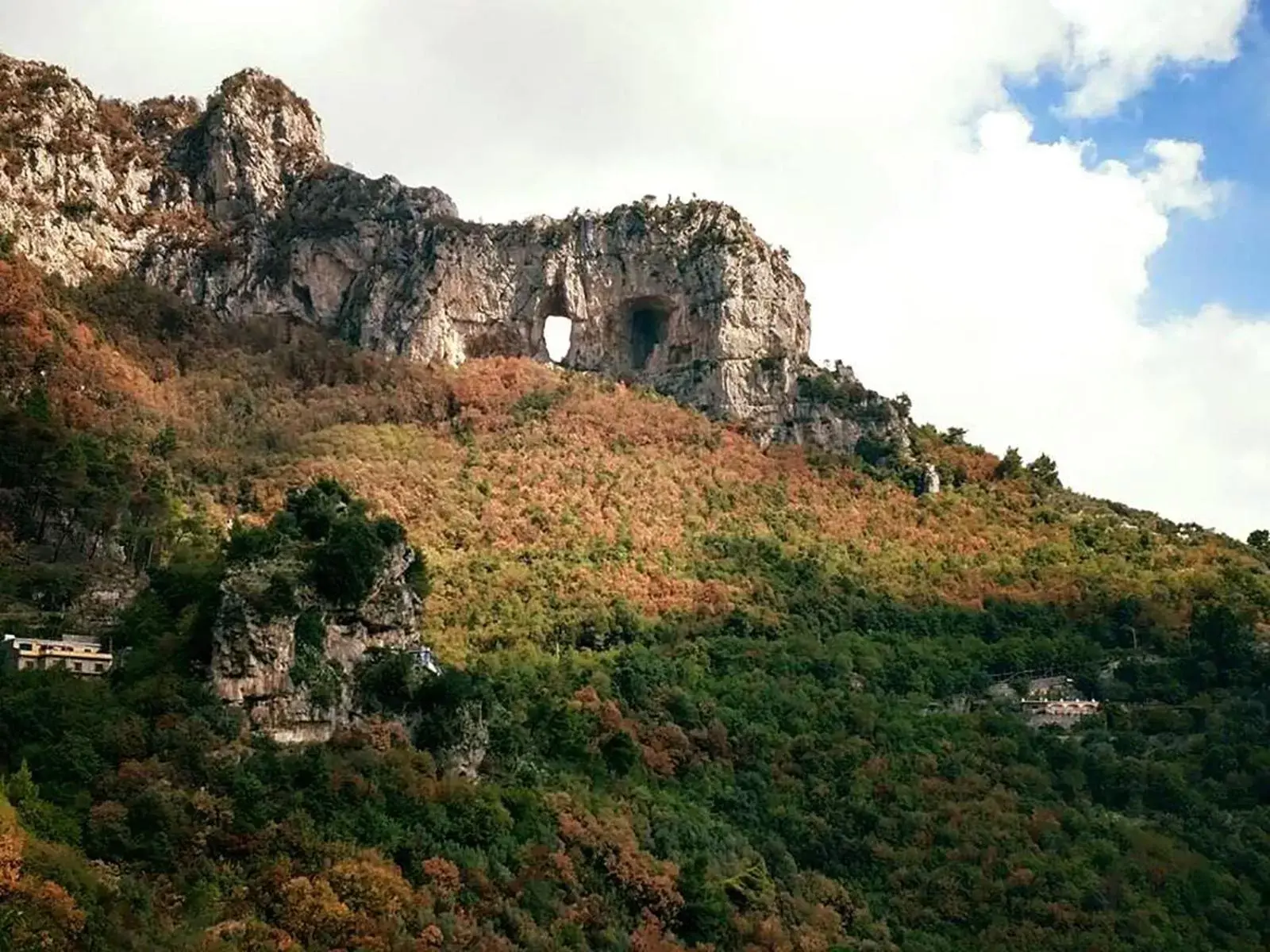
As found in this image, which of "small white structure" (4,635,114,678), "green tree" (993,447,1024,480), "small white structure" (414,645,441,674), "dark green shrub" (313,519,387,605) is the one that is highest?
"green tree" (993,447,1024,480)

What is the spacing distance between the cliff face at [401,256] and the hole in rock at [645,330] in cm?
12

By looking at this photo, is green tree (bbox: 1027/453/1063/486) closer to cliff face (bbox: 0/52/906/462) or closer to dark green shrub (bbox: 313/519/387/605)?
cliff face (bbox: 0/52/906/462)

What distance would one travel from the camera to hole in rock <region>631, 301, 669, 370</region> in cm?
9788

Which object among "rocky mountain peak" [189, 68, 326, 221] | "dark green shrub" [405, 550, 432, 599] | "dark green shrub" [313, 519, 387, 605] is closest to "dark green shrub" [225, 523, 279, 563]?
"dark green shrub" [313, 519, 387, 605]

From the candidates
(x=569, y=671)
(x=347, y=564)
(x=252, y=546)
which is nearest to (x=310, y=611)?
(x=347, y=564)

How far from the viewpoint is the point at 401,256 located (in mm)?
92062

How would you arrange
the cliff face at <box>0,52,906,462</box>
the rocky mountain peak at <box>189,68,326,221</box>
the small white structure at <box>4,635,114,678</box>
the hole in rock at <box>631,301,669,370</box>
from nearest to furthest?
the small white structure at <box>4,635,114,678</box> → the cliff face at <box>0,52,906,462</box> → the rocky mountain peak at <box>189,68,326,221</box> → the hole in rock at <box>631,301,669,370</box>

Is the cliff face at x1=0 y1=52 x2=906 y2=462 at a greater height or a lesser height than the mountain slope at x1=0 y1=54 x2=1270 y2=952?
greater

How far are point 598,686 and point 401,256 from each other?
134 ft

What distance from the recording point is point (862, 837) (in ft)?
187

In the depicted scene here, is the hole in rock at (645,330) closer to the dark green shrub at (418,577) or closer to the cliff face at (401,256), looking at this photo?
the cliff face at (401,256)

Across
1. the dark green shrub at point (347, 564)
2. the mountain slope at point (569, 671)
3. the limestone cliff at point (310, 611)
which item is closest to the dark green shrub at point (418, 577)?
the limestone cliff at point (310, 611)

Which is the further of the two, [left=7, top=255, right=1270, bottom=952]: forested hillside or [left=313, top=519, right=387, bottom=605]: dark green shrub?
[left=313, top=519, right=387, bottom=605]: dark green shrub

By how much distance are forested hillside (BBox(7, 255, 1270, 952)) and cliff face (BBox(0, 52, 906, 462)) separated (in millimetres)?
3878
